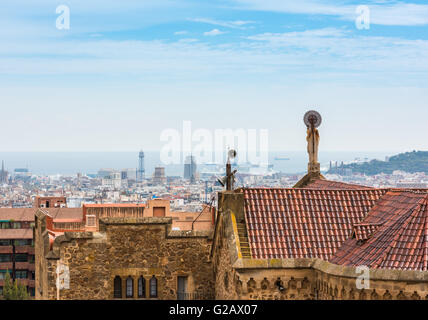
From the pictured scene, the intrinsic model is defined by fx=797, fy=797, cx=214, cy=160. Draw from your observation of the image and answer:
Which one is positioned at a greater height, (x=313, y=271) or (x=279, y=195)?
(x=279, y=195)

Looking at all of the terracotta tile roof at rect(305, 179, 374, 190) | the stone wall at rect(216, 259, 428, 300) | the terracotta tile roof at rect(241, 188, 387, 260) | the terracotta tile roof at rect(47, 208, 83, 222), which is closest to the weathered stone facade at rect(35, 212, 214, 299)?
the terracotta tile roof at rect(241, 188, 387, 260)

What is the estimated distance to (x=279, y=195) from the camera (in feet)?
91.1

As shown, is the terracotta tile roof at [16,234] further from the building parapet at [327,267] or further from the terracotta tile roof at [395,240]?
the terracotta tile roof at [395,240]

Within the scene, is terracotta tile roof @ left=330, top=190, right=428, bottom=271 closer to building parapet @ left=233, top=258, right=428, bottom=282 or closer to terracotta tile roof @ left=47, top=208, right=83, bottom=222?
building parapet @ left=233, top=258, right=428, bottom=282

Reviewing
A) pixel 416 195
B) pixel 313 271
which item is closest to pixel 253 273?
pixel 313 271

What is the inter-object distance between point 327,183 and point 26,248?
3396 inches

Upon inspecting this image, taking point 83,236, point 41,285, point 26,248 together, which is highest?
point 83,236

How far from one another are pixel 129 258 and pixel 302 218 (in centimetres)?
711

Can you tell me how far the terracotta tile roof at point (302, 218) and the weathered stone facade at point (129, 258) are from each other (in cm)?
399

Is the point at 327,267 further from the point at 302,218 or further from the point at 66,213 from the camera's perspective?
the point at 66,213

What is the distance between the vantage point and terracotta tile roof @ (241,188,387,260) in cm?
2592

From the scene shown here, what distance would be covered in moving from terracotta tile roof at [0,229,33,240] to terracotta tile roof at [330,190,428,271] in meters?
92.5

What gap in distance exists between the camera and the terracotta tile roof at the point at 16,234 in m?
114
